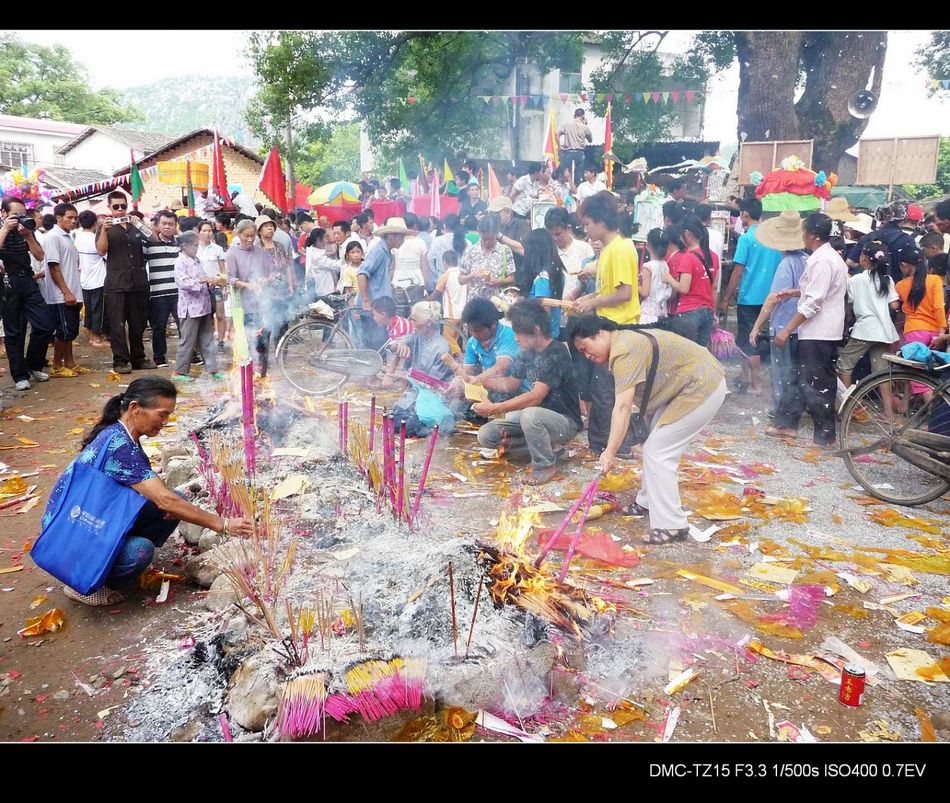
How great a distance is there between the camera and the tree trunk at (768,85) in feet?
39.5

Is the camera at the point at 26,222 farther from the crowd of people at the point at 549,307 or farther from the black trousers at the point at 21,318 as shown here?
the black trousers at the point at 21,318

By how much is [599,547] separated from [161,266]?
25.9 ft

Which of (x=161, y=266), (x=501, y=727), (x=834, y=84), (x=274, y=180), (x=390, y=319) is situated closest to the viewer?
(x=501, y=727)

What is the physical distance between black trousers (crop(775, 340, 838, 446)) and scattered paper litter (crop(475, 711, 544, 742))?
4485 mm

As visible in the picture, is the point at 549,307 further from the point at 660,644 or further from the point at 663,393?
the point at 660,644

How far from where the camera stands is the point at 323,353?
27.2 ft

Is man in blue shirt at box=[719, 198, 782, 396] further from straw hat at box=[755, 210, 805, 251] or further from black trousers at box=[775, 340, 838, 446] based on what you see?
black trousers at box=[775, 340, 838, 446]

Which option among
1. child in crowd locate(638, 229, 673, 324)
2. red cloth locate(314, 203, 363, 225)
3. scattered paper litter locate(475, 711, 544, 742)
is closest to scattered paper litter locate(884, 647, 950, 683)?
scattered paper litter locate(475, 711, 544, 742)

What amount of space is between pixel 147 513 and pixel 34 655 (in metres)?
0.91

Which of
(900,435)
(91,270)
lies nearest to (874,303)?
(900,435)

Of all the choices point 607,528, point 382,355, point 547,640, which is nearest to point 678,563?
point 607,528

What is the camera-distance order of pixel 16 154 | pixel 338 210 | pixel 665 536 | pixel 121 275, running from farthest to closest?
pixel 16 154, pixel 338 210, pixel 121 275, pixel 665 536

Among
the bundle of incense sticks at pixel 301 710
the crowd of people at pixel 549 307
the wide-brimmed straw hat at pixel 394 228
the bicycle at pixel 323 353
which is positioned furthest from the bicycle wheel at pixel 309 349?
the bundle of incense sticks at pixel 301 710

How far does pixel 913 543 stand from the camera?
4.39 metres
